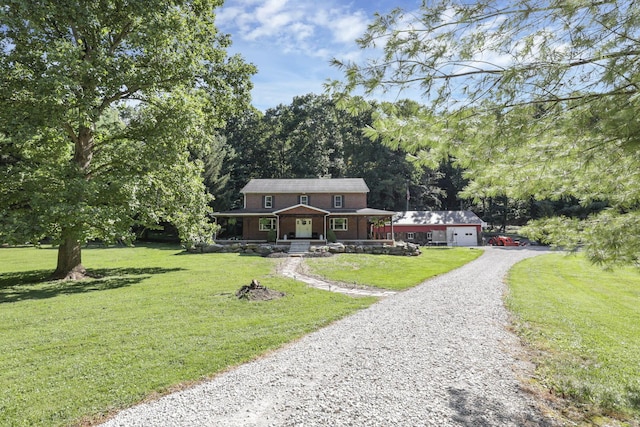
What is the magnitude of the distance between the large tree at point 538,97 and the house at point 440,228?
115 ft

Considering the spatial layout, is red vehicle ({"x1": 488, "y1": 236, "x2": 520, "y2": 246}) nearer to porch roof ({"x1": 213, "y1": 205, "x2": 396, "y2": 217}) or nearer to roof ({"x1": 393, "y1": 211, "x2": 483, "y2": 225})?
roof ({"x1": 393, "y1": 211, "x2": 483, "y2": 225})

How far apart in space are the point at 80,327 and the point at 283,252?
17.0m

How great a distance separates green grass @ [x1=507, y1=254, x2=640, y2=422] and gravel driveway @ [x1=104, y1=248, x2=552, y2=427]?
2.01ft

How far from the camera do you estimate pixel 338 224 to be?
104 ft

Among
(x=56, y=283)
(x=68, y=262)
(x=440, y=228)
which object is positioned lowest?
(x=56, y=283)

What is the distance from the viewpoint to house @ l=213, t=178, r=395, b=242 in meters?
30.1

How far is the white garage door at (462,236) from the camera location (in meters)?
39.4

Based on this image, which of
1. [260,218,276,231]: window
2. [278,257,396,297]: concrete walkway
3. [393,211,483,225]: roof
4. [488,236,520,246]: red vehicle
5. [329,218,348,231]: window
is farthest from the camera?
[393,211,483,225]: roof

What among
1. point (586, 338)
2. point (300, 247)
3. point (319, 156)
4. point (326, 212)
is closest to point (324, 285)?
point (586, 338)

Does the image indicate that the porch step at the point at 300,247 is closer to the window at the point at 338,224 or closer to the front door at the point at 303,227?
the front door at the point at 303,227

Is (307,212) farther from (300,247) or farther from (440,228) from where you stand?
(440,228)

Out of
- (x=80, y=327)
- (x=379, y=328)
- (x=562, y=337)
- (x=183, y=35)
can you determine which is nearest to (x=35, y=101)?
(x=183, y=35)

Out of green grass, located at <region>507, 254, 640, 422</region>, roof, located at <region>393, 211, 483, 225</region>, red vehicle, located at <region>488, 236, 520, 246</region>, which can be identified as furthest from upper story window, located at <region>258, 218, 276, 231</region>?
red vehicle, located at <region>488, 236, 520, 246</region>

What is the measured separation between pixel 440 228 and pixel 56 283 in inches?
1426
